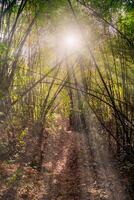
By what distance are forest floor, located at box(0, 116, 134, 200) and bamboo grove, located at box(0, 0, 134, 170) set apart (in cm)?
47

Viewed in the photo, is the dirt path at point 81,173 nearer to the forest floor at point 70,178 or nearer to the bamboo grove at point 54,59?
the forest floor at point 70,178

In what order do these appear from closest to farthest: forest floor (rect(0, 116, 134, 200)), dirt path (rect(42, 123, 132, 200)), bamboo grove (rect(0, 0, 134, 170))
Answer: forest floor (rect(0, 116, 134, 200)) → dirt path (rect(42, 123, 132, 200)) → bamboo grove (rect(0, 0, 134, 170))

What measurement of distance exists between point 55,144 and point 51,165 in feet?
9.55

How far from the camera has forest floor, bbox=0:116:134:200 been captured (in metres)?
6.14

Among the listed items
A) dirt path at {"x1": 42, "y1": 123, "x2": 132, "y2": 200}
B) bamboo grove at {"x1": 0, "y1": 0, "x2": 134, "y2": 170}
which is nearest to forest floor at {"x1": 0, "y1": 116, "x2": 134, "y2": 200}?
dirt path at {"x1": 42, "y1": 123, "x2": 132, "y2": 200}

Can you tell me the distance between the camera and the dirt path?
633 centimetres

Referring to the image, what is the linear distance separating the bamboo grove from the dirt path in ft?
1.68

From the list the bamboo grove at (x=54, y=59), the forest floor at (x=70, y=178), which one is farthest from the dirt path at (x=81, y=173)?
the bamboo grove at (x=54, y=59)

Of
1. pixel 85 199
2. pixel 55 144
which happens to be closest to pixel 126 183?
pixel 85 199

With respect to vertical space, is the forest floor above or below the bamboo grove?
below

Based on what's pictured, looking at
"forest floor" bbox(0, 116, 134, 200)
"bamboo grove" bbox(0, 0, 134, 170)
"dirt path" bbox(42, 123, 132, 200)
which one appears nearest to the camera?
"forest floor" bbox(0, 116, 134, 200)

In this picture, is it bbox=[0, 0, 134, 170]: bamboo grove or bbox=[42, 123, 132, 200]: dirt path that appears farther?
bbox=[0, 0, 134, 170]: bamboo grove

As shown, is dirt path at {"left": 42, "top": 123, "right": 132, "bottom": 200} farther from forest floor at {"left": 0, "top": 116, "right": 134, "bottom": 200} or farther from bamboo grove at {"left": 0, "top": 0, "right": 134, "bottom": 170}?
bamboo grove at {"left": 0, "top": 0, "right": 134, "bottom": 170}

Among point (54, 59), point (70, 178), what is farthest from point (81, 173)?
point (54, 59)
